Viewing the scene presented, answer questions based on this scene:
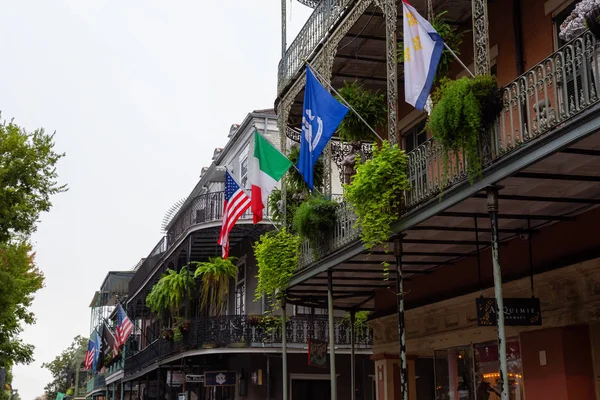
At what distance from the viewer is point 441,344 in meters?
15.0

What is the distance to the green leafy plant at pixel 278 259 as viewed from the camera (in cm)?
1600

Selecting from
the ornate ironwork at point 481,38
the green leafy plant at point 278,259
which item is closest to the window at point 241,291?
the green leafy plant at point 278,259

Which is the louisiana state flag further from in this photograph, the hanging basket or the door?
the door

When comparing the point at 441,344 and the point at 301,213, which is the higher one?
the point at 301,213

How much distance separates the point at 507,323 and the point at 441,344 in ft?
16.7

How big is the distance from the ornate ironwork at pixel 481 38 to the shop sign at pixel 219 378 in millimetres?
16433

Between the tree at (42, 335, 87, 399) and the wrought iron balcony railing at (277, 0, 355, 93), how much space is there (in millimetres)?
80846

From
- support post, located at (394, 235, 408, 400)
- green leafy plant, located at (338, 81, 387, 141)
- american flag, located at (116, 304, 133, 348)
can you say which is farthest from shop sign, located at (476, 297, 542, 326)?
american flag, located at (116, 304, 133, 348)

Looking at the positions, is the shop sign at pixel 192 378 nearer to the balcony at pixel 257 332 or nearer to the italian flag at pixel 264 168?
the balcony at pixel 257 332

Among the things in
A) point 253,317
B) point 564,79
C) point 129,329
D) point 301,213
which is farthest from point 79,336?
point 564,79

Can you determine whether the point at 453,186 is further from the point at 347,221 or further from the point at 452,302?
the point at 452,302

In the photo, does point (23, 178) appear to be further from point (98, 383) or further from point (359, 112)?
point (98, 383)

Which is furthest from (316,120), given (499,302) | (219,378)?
(219,378)

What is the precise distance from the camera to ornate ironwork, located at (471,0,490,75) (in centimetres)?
964
